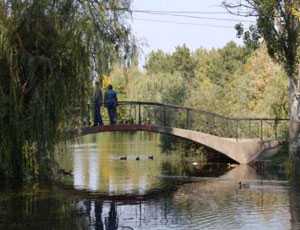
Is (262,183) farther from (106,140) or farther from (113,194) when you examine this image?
(106,140)

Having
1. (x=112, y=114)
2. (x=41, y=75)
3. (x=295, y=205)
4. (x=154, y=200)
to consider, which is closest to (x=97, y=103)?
(x=112, y=114)

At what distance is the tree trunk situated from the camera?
2291cm

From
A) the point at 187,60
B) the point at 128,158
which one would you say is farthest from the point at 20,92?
the point at 187,60

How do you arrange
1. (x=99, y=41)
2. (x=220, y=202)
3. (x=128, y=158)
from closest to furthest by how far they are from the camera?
(x=220, y=202), (x=99, y=41), (x=128, y=158)

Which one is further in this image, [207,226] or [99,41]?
[99,41]

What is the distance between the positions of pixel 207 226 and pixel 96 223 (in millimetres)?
2157

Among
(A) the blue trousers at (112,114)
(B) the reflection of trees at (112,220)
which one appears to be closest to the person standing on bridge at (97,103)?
(A) the blue trousers at (112,114)

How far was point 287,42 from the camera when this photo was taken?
899 inches

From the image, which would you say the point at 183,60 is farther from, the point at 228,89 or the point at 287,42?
the point at 287,42

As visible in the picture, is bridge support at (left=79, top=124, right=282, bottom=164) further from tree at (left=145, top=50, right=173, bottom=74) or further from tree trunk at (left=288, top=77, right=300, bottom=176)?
tree at (left=145, top=50, right=173, bottom=74)

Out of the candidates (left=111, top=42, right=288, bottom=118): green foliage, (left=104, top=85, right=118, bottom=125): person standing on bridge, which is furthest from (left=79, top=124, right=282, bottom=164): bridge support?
(left=104, top=85, right=118, bottom=125): person standing on bridge

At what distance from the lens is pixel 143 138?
155ft

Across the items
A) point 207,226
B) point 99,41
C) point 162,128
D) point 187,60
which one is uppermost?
point 187,60

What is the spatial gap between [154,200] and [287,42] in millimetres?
8673
